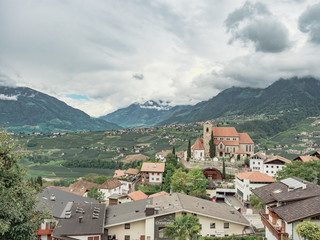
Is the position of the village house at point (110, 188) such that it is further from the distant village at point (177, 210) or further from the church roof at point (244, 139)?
the church roof at point (244, 139)

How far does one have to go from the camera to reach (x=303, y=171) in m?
42.2

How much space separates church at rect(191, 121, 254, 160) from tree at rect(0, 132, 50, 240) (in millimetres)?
72402

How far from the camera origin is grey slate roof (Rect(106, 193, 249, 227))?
111ft

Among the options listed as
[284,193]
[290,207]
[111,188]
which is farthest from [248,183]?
[290,207]

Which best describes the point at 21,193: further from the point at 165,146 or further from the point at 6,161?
the point at 165,146

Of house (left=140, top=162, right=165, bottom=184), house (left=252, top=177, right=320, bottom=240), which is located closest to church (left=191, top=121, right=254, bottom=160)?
house (left=140, top=162, right=165, bottom=184)

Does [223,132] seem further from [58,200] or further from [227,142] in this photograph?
[58,200]

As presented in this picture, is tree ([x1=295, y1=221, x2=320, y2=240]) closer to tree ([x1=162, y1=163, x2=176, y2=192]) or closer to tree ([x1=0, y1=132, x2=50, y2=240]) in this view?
tree ([x1=0, y1=132, x2=50, y2=240])

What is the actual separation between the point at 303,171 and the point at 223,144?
47.4 meters

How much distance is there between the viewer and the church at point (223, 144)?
285ft

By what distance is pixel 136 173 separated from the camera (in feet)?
269

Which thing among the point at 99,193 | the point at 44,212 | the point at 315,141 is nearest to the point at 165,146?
the point at 315,141

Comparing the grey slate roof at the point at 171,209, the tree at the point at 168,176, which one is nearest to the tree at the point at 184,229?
the grey slate roof at the point at 171,209

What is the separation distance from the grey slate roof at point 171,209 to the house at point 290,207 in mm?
9912
